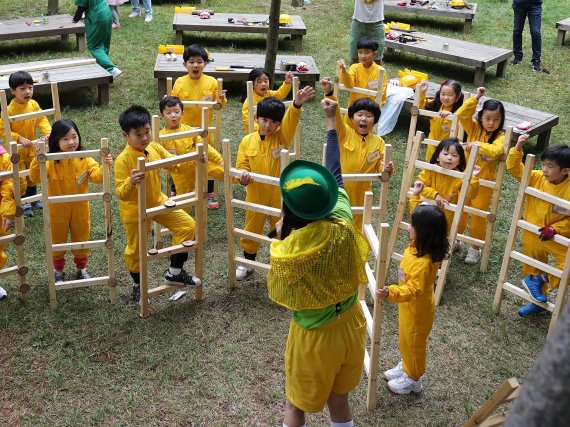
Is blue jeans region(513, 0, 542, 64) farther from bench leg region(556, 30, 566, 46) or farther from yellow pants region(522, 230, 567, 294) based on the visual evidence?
yellow pants region(522, 230, 567, 294)

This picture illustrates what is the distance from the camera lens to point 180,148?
19.1 ft

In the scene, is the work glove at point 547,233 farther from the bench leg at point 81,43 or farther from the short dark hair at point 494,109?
the bench leg at point 81,43

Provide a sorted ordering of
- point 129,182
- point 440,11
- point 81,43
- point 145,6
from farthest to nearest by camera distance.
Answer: point 145,6
point 440,11
point 81,43
point 129,182

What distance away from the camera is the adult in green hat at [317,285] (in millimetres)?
2918

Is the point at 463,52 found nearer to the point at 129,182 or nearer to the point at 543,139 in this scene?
the point at 543,139

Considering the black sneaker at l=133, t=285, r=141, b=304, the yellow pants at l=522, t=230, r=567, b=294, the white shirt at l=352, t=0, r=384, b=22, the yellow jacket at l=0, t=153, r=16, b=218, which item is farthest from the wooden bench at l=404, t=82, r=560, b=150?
the yellow jacket at l=0, t=153, r=16, b=218

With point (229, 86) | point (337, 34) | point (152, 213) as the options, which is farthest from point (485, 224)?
point (337, 34)

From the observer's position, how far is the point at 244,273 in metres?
5.57

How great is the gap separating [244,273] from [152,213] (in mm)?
1198

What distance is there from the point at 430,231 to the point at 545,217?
165cm

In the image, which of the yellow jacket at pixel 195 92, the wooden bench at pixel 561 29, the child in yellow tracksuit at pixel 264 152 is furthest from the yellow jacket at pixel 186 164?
the wooden bench at pixel 561 29

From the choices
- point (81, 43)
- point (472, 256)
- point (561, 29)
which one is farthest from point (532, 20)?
point (81, 43)

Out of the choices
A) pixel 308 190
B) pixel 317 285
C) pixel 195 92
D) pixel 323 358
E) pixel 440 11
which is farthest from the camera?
pixel 440 11

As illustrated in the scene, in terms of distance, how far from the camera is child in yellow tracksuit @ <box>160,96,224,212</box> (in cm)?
569
